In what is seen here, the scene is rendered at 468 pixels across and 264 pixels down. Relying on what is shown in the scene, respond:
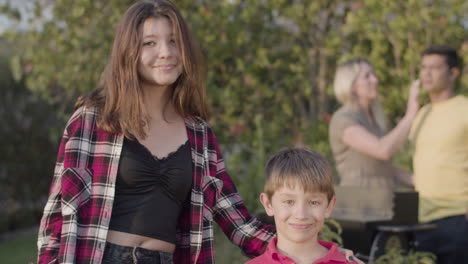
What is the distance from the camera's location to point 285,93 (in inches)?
327

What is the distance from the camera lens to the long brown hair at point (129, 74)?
8.82 ft

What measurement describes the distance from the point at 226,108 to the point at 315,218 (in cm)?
526

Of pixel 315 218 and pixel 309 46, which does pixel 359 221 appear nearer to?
pixel 315 218

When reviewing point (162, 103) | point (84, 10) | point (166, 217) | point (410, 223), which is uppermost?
point (84, 10)

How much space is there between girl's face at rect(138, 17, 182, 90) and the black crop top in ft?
0.92

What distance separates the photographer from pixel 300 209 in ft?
8.34

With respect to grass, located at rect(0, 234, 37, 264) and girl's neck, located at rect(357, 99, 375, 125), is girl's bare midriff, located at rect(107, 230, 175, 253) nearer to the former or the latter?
girl's neck, located at rect(357, 99, 375, 125)

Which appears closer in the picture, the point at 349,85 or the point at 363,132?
the point at 363,132

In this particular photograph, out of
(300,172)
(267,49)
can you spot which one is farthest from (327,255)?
(267,49)

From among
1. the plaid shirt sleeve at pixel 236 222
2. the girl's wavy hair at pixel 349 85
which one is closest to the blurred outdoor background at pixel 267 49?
the girl's wavy hair at pixel 349 85

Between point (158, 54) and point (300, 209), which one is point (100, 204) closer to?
point (158, 54)

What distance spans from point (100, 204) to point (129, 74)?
52 centimetres

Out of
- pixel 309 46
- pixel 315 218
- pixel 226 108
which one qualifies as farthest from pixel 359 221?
pixel 309 46

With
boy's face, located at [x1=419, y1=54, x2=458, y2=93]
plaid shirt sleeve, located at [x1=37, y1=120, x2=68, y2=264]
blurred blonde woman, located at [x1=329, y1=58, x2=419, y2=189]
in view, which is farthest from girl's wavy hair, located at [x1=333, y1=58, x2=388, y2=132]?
plaid shirt sleeve, located at [x1=37, y1=120, x2=68, y2=264]
